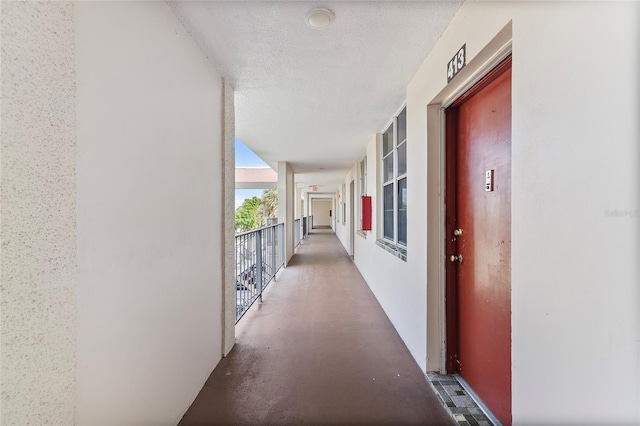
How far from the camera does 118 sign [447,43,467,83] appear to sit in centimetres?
147

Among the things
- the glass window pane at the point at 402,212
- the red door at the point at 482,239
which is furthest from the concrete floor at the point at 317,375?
the glass window pane at the point at 402,212

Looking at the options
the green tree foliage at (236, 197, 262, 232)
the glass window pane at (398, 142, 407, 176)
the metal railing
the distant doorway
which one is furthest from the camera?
the green tree foliage at (236, 197, 262, 232)

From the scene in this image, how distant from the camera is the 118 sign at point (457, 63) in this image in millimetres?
1473

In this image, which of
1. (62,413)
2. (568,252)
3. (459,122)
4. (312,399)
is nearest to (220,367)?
(312,399)

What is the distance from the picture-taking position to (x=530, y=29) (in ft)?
3.39

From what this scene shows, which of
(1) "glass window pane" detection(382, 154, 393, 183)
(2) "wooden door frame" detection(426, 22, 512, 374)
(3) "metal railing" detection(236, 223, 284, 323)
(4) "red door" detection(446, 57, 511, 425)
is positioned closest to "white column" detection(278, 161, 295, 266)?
(3) "metal railing" detection(236, 223, 284, 323)

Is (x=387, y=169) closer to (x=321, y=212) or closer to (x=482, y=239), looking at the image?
(x=482, y=239)

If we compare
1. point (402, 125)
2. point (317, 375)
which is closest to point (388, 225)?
point (402, 125)

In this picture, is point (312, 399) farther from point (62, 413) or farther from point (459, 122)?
point (459, 122)

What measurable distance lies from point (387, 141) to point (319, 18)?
2.38m

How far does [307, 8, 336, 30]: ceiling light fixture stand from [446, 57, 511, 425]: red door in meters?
0.97

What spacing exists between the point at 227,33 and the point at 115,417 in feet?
6.78

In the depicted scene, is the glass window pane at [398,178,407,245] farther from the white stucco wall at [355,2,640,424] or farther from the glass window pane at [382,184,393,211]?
the white stucco wall at [355,2,640,424]

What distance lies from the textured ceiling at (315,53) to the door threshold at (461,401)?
7.78 feet
